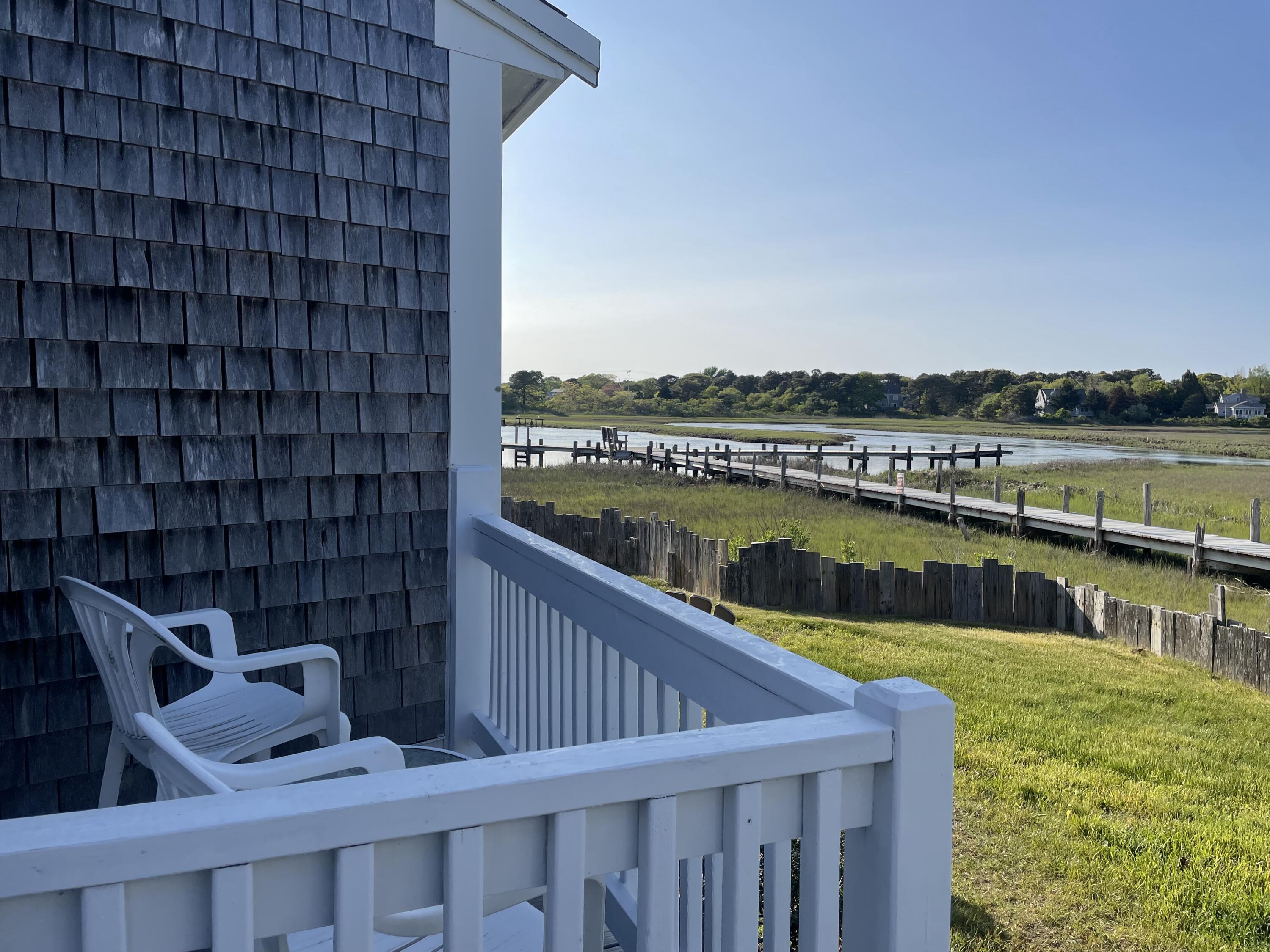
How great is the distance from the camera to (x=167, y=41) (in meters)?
2.66

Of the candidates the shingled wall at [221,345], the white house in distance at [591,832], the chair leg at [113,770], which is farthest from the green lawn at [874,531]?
the chair leg at [113,770]

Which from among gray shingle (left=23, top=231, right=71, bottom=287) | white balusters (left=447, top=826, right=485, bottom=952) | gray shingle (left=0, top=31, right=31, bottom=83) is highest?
gray shingle (left=0, top=31, right=31, bottom=83)

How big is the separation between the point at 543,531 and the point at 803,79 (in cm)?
3815

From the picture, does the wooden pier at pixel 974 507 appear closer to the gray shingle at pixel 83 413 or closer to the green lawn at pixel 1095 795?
the green lawn at pixel 1095 795

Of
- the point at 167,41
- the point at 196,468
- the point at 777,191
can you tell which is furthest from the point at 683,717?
the point at 777,191

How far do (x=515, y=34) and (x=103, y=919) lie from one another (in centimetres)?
333

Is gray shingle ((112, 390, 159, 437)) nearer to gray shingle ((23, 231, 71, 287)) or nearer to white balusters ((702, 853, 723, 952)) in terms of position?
gray shingle ((23, 231, 71, 287))

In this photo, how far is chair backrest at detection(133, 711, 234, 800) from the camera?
1.12 metres

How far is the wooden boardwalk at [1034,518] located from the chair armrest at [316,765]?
13138mm

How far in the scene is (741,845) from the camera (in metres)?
0.92

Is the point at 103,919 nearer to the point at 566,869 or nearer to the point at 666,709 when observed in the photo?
the point at 566,869

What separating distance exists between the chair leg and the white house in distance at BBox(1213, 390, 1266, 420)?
91.2m

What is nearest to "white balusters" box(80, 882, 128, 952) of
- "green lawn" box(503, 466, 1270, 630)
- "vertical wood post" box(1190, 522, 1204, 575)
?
"green lawn" box(503, 466, 1270, 630)

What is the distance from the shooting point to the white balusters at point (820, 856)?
3.11ft
